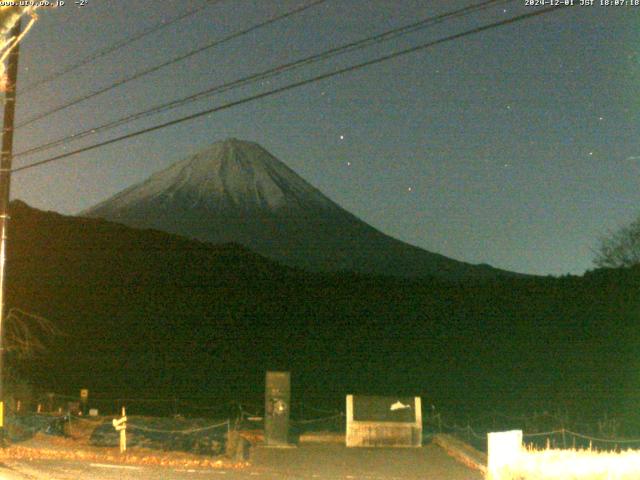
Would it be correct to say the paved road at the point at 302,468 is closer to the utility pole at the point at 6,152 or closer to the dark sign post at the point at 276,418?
the dark sign post at the point at 276,418

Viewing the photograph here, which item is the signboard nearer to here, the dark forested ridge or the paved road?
the paved road

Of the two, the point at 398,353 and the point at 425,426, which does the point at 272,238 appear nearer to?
the point at 398,353

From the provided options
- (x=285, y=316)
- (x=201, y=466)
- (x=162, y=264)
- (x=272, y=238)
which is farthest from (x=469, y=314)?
(x=272, y=238)

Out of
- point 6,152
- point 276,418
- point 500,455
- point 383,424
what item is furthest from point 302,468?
point 6,152

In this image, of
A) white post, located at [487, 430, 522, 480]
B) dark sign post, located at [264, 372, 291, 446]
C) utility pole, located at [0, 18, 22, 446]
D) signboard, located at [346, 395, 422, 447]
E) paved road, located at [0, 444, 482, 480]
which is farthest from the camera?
signboard, located at [346, 395, 422, 447]

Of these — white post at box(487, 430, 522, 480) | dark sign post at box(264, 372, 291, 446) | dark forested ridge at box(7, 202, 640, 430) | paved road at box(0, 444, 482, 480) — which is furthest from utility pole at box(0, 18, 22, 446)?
dark forested ridge at box(7, 202, 640, 430)

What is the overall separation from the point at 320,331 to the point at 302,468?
53422 mm

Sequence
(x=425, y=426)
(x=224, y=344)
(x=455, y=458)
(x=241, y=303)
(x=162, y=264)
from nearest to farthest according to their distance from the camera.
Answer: (x=455, y=458), (x=425, y=426), (x=224, y=344), (x=241, y=303), (x=162, y=264)

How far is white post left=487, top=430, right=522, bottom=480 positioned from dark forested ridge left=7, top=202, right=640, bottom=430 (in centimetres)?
2920

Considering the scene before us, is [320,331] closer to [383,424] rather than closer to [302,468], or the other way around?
[383,424]

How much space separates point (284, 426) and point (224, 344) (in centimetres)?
4350

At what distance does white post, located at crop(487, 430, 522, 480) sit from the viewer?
14.4 metres

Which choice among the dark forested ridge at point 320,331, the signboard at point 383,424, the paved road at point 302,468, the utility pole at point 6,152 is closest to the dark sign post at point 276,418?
the paved road at point 302,468

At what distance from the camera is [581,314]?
62750 mm
